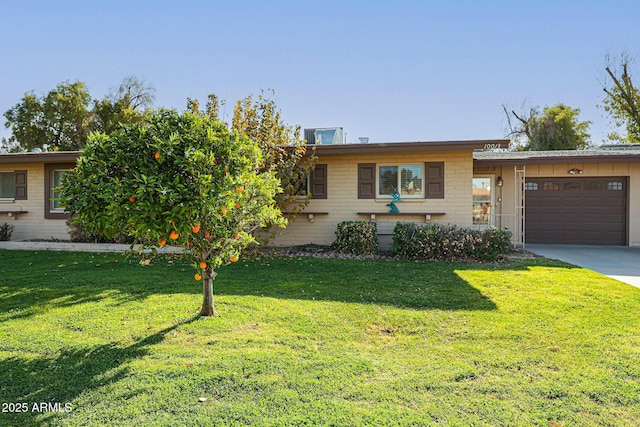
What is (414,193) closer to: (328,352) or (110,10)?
(328,352)

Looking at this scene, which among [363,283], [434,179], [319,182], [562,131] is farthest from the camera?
[562,131]

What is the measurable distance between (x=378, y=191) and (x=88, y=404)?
8.56m

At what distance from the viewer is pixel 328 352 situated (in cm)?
335

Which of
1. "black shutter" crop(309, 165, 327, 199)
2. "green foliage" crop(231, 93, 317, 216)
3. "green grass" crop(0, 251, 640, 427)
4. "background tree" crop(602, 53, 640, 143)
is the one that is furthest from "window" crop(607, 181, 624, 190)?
"background tree" crop(602, 53, 640, 143)

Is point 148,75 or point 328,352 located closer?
point 328,352

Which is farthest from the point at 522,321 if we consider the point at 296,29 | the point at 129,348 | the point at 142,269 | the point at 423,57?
the point at 423,57

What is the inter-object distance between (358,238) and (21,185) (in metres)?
10.4

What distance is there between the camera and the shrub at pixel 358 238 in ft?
30.6

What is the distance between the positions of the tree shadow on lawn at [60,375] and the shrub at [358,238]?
6.27 m

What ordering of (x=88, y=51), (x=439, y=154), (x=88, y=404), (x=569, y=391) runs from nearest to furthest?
(x=88, y=404)
(x=569, y=391)
(x=439, y=154)
(x=88, y=51)

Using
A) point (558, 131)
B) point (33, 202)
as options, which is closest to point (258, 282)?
point (33, 202)

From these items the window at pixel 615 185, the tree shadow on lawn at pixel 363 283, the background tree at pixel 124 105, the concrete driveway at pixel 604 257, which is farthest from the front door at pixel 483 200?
the background tree at pixel 124 105

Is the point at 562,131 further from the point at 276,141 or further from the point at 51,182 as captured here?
the point at 51,182

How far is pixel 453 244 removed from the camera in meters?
8.39
